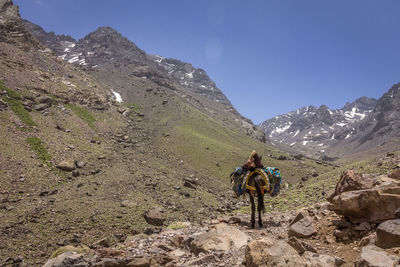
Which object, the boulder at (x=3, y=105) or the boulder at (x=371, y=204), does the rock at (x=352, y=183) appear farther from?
the boulder at (x=3, y=105)

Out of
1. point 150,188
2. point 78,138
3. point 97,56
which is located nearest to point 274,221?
point 150,188

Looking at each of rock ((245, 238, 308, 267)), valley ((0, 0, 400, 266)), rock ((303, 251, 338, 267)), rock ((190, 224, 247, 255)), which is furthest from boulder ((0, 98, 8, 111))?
rock ((303, 251, 338, 267))

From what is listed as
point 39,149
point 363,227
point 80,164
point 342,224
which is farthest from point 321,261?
point 39,149

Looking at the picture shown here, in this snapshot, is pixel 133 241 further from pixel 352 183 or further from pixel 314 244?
pixel 352 183

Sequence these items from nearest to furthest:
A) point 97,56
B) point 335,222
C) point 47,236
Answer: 1. point 335,222
2. point 47,236
3. point 97,56

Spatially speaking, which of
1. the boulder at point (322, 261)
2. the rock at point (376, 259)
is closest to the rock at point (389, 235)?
the rock at point (376, 259)

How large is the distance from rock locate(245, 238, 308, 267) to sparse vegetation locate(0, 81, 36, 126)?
43924 mm

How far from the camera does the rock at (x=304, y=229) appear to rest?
381 inches

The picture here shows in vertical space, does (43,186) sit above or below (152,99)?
below

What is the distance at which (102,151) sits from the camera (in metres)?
43.6

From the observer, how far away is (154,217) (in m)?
24.2

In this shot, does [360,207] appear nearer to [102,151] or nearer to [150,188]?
[150,188]

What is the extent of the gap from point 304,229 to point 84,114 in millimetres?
56478

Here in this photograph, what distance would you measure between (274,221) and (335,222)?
4.62 meters
